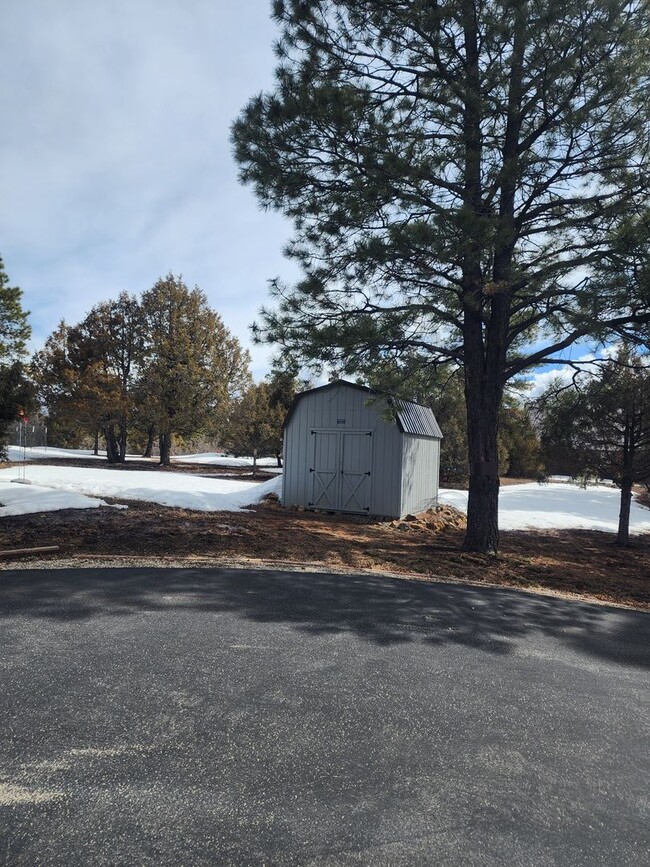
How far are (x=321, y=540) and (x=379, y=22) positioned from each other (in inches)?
315

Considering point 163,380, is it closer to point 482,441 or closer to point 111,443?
point 111,443

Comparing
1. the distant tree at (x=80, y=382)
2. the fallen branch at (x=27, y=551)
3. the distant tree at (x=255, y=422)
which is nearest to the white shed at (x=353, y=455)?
the fallen branch at (x=27, y=551)

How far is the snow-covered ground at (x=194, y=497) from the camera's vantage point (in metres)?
10.3

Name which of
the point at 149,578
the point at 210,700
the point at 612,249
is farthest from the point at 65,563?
Answer: the point at 612,249

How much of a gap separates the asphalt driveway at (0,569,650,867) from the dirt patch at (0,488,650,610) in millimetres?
2062

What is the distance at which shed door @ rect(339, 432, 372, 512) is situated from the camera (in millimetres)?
12570

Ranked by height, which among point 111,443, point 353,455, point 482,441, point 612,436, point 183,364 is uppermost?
point 183,364

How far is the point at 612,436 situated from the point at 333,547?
8.37m

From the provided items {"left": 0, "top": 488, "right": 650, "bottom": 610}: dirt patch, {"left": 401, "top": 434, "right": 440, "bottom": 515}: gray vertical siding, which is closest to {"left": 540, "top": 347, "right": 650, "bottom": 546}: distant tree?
{"left": 0, "top": 488, "right": 650, "bottom": 610}: dirt patch

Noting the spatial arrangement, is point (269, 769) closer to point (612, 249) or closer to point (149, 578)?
point (149, 578)

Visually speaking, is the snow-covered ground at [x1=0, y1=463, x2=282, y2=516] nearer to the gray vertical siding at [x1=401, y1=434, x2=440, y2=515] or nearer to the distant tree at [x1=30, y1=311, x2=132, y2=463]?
the gray vertical siding at [x1=401, y1=434, x2=440, y2=515]

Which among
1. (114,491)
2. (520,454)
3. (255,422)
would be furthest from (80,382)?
(520,454)

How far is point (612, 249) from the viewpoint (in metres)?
6.08

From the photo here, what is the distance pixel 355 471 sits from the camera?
41.7 feet
